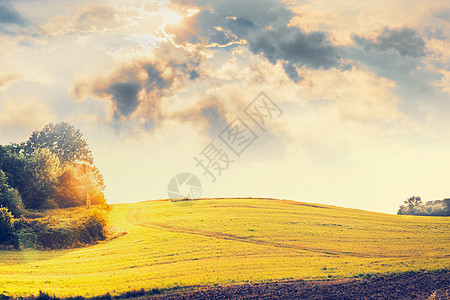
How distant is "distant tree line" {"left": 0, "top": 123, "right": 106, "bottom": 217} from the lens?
168 ft

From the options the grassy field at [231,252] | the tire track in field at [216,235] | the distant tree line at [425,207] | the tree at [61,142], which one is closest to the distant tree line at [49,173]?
the tree at [61,142]

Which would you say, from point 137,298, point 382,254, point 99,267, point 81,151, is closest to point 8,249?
point 99,267

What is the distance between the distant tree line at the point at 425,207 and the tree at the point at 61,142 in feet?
194

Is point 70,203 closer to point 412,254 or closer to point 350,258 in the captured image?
point 350,258

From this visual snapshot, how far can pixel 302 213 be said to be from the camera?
186 ft

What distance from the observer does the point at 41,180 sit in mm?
52344

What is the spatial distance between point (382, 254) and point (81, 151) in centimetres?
4936

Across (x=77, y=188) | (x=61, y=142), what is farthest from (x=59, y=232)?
(x=61, y=142)

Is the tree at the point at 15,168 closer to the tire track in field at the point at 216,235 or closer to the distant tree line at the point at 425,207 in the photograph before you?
the tire track in field at the point at 216,235

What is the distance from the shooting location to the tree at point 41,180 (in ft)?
170

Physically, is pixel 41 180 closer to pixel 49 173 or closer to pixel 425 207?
pixel 49 173

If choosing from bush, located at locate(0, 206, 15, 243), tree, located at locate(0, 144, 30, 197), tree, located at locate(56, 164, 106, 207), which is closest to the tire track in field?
tree, located at locate(56, 164, 106, 207)

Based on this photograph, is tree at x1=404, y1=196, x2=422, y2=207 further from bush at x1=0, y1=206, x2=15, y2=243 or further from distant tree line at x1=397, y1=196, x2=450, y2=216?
bush at x1=0, y1=206, x2=15, y2=243

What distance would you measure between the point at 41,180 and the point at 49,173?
A: 150 centimetres
